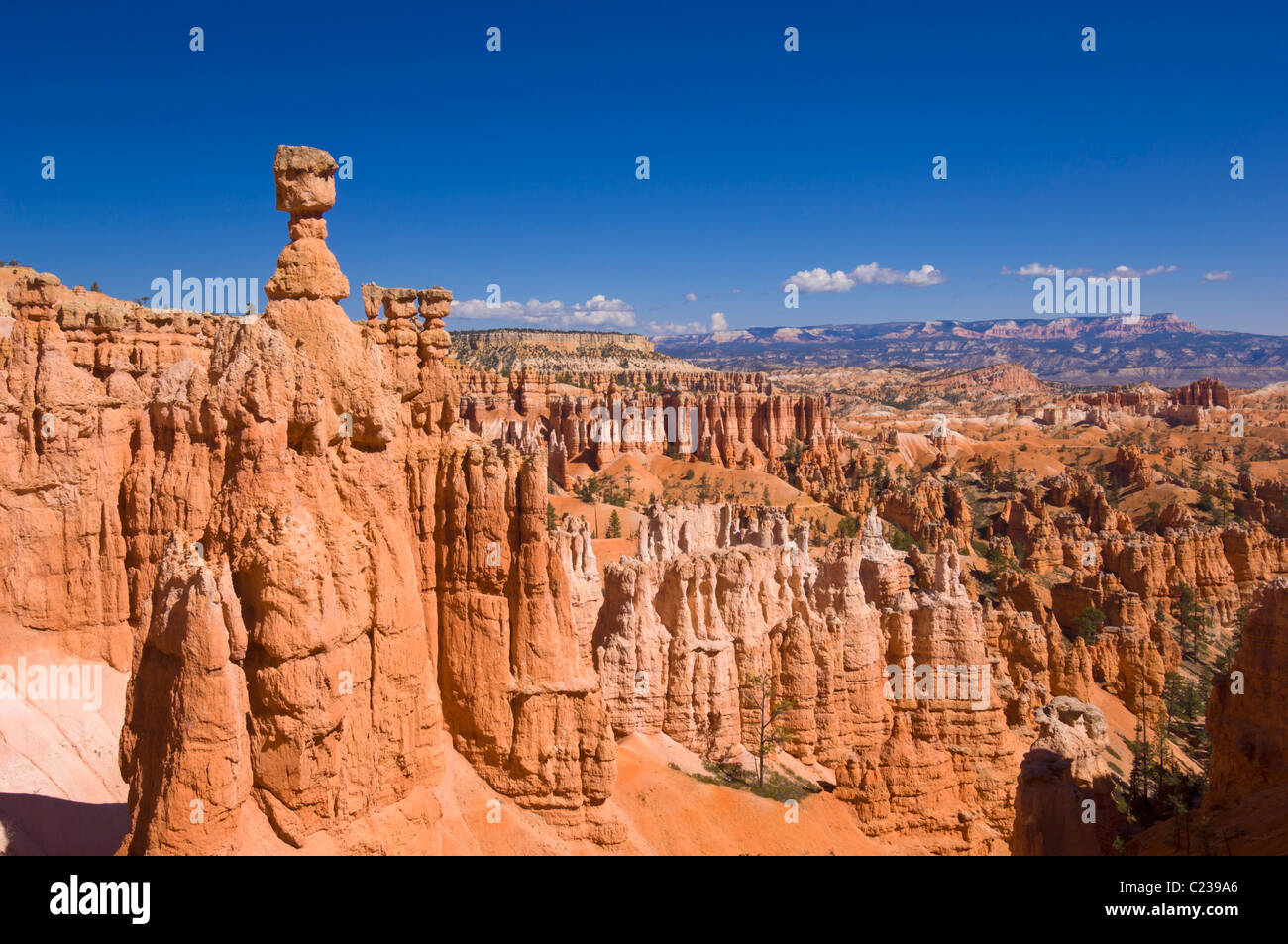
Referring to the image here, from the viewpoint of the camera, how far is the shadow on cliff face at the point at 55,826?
51.5 ft

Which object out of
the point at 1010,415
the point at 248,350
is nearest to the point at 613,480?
the point at 248,350

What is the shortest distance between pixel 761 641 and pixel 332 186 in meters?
17.9

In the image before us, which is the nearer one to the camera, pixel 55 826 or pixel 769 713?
pixel 55 826

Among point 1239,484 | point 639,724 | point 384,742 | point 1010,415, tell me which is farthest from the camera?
point 1010,415

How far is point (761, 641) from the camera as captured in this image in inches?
1016

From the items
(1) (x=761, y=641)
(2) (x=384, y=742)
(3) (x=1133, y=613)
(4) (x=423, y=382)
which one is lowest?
(3) (x=1133, y=613)

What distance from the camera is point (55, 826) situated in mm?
16219

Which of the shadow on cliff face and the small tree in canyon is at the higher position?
the shadow on cliff face

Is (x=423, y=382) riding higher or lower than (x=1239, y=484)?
higher

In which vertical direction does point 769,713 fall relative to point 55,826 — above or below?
below

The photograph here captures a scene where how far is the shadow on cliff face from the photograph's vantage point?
618 inches

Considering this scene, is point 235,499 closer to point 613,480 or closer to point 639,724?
point 639,724

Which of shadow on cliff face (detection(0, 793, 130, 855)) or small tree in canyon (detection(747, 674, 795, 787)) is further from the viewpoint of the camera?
small tree in canyon (detection(747, 674, 795, 787))

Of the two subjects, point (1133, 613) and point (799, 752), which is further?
point (1133, 613)
